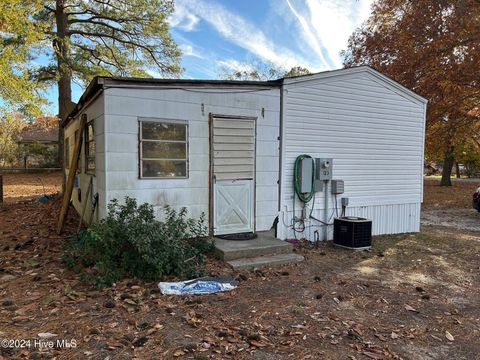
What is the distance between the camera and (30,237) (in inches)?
238

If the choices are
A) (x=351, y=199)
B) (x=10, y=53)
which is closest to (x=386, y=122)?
(x=351, y=199)

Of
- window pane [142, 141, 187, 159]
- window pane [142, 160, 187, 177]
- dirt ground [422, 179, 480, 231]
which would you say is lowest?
dirt ground [422, 179, 480, 231]

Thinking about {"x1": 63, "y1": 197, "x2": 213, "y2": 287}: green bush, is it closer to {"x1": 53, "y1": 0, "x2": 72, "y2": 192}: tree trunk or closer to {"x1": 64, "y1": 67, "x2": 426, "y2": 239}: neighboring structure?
{"x1": 64, "y1": 67, "x2": 426, "y2": 239}: neighboring structure

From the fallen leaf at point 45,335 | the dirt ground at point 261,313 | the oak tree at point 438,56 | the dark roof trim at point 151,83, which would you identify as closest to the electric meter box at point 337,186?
the dirt ground at point 261,313

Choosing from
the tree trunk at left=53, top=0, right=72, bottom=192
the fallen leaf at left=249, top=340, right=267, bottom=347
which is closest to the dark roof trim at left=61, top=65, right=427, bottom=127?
the fallen leaf at left=249, top=340, right=267, bottom=347

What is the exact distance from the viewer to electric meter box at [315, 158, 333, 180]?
650 centimetres

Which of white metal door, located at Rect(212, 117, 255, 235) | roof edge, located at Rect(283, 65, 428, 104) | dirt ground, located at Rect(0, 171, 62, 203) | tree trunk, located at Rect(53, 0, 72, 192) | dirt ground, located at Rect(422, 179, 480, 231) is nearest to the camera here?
white metal door, located at Rect(212, 117, 255, 235)

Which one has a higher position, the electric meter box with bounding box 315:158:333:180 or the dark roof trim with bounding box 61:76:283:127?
the dark roof trim with bounding box 61:76:283:127

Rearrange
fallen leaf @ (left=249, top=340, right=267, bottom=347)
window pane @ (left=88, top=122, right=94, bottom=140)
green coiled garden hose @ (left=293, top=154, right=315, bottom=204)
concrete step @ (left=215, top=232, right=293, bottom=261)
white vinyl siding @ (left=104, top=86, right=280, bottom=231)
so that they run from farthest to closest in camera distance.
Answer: green coiled garden hose @ (left=293, top=154, right=315, bottom=204), window pane @ (left=88, top=122, right=94, bottom=140), concrete step @ (left=215, top=232, right=293, bottom=261), white vinyl siding @ (left=104, top=86, right=280, bottom=231), fallen leaf @ (left=249, top=340, right=267, bottom=347)

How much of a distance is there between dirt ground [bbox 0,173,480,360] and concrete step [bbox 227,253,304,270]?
0.49ft

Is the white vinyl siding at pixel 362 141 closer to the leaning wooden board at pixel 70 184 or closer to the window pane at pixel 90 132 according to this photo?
the window pane at pixel 90 132

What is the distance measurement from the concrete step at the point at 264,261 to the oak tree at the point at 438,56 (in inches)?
351

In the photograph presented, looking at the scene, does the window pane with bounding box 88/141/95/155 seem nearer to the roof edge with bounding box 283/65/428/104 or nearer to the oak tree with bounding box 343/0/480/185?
the roof edge with bounding box 283/65/428/104

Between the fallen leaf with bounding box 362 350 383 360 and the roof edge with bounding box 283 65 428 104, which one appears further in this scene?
the roof edge with bounding box 283 65 428 104
